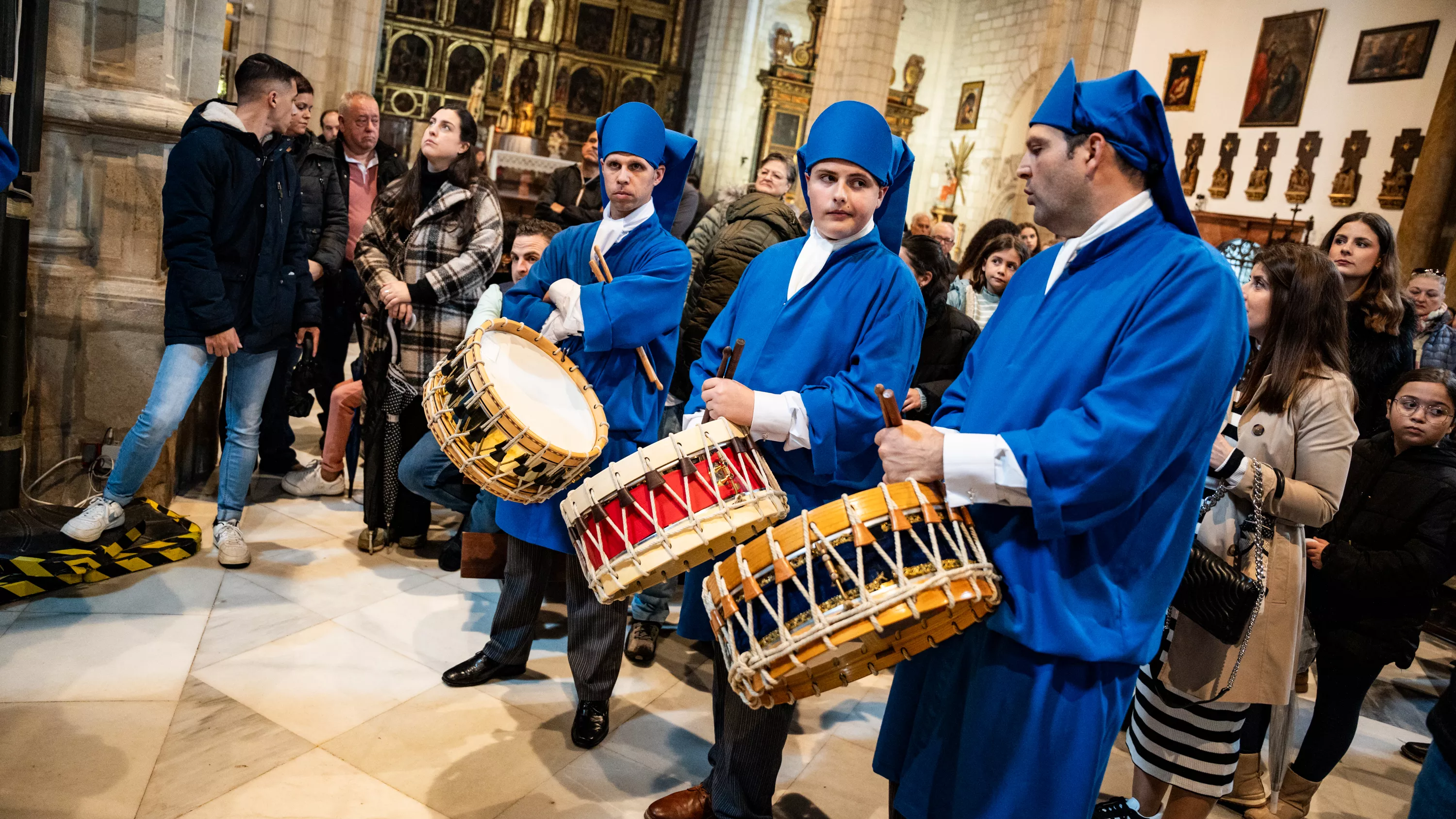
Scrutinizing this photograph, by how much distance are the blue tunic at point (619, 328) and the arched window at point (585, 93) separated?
15.3m

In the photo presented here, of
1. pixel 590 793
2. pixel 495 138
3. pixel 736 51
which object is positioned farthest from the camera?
pixel 736 51

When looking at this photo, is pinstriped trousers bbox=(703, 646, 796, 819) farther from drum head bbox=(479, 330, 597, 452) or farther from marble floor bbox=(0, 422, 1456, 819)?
drum head bbox=(479, 330, 597, 452)

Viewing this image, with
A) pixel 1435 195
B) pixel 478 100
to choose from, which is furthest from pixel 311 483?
pixel 478 100

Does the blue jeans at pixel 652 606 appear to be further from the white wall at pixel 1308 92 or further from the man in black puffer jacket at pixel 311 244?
the white wall at pixel 1308 92

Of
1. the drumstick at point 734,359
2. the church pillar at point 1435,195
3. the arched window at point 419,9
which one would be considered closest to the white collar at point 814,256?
the drumstick at point 734,359

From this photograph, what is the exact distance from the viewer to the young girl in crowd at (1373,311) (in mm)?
3883

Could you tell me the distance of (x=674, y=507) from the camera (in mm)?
2176

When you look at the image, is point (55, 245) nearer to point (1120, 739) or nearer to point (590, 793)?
point (590, 793)

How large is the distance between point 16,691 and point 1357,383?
510cm

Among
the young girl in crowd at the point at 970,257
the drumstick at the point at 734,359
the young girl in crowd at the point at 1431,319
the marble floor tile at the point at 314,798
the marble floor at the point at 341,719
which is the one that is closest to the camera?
A: the drumstick at the point at 734,359

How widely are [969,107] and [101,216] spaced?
57.6ft

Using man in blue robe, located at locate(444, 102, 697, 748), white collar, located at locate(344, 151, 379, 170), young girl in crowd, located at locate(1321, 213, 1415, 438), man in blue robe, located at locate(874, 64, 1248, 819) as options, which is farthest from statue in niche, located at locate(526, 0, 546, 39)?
man in blue robe, located at locate(874, 64, 1248, 819)

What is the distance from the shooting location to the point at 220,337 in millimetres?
3875

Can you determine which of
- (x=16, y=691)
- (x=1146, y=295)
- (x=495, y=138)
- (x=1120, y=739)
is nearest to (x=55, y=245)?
(x=16, y=691)
